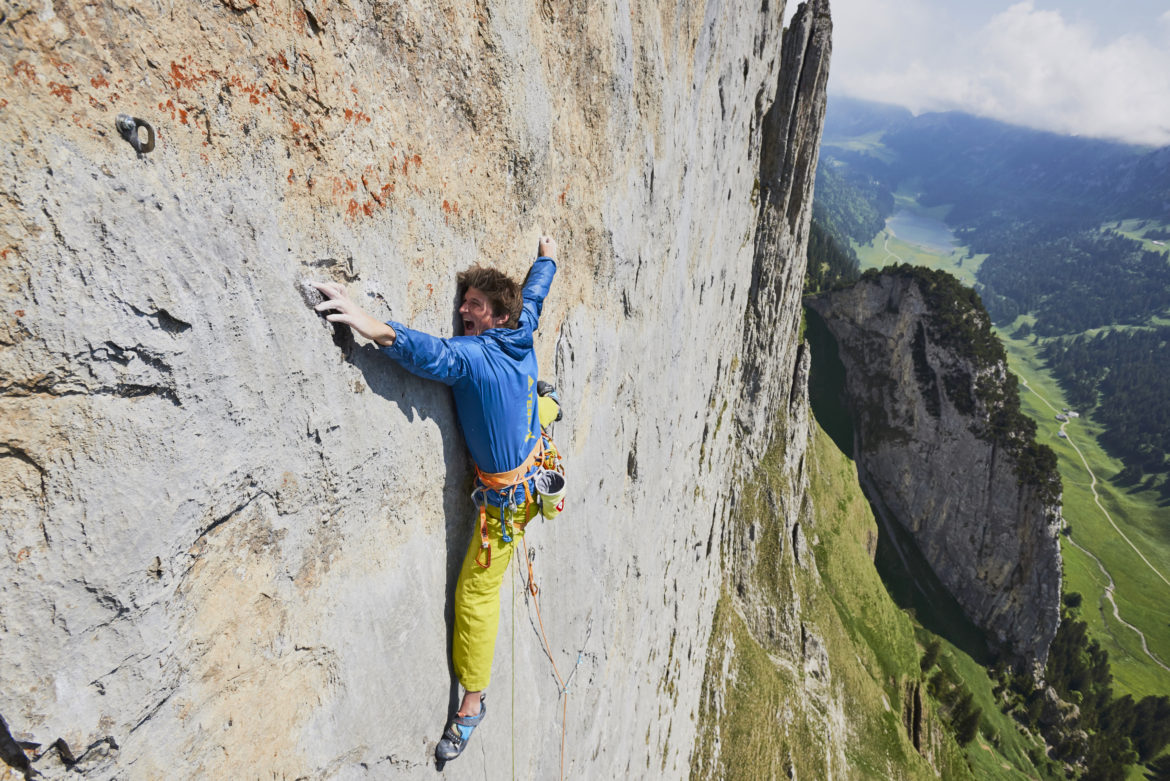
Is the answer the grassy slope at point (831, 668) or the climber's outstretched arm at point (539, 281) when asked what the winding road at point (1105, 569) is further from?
the climber's outstretched arm at point (539, 281)

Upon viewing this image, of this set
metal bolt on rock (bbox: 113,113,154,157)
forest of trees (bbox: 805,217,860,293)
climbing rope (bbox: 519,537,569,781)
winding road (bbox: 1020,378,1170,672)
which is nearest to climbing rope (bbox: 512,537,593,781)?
climbing rope (bbox: 519,537,569,781)

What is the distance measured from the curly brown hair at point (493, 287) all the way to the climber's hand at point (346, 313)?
1.18 meters

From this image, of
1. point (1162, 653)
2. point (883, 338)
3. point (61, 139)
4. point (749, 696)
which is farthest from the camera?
point (1162, 653)

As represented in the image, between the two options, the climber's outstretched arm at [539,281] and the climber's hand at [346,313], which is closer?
the climber's hand at [346,313]

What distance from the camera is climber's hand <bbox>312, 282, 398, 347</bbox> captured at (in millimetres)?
3072

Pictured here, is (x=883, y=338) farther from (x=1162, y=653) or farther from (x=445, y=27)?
(x=1162, y=653)

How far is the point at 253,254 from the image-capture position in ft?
9.09

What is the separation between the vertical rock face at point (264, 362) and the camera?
2.10 m

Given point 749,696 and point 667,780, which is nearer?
point 667,780

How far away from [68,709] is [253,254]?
219 centimetres

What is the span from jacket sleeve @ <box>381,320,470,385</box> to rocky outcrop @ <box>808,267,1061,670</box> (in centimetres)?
6998

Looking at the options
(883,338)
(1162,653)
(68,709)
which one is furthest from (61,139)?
(1162,653)

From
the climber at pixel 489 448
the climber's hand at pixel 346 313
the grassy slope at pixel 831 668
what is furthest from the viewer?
the grassy slope at pixel 831 668

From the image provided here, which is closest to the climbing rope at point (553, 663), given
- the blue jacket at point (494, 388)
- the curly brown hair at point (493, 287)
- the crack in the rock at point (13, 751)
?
the blue jacket at point (494, 388)
